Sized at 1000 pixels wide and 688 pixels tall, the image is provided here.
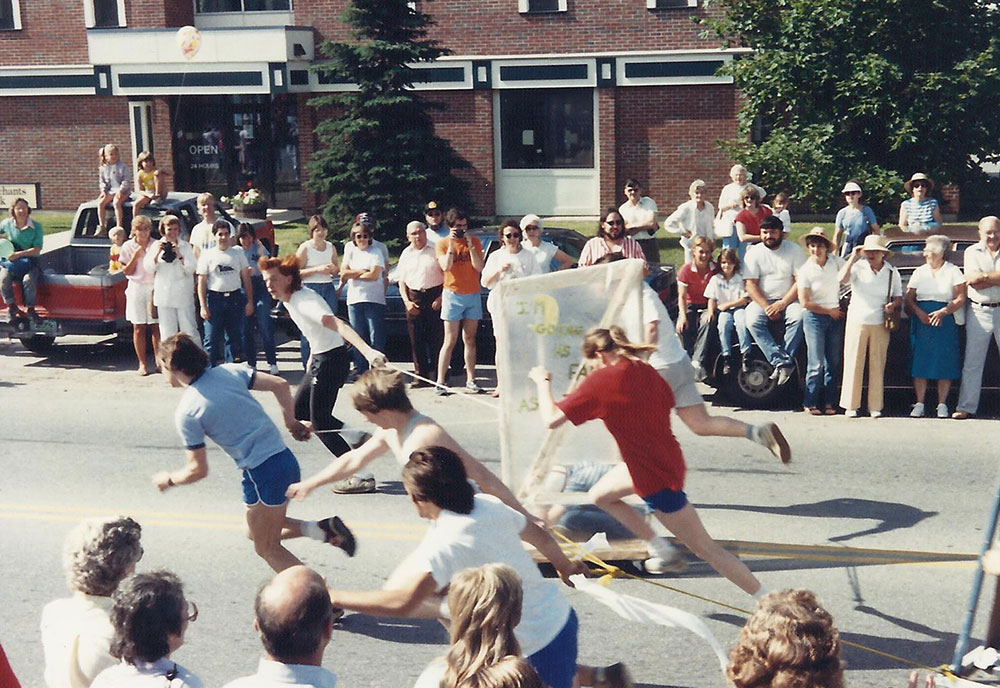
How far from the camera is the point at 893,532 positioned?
937 centimetres

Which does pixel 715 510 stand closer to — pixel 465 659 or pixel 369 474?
pixel 369 474

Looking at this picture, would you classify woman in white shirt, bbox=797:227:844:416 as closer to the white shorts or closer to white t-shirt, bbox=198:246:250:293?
white t-shirt, bbox=198:246:250:293

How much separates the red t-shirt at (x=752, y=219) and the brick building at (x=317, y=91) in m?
11.4

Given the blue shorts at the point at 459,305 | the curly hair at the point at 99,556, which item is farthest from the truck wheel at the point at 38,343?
the curly hair at the point at 99,556

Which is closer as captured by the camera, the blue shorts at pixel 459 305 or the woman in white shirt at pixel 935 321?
the woman in white shirt at pixel 935 321

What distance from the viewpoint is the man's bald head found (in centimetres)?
437

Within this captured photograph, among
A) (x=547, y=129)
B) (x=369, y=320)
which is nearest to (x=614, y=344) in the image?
(x=369, y=320)

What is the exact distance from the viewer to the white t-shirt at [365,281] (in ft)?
47.9

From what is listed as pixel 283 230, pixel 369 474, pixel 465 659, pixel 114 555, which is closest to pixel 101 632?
pixel 114 555

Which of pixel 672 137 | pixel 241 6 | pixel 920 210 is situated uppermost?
pixel 241 6

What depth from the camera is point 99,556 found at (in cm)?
528

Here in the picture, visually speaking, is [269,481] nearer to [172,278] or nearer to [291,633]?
[291,633]

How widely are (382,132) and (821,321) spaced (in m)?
14.1

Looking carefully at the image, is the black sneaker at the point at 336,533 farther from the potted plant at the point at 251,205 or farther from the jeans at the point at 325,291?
the potted plant at the point at 251,205
